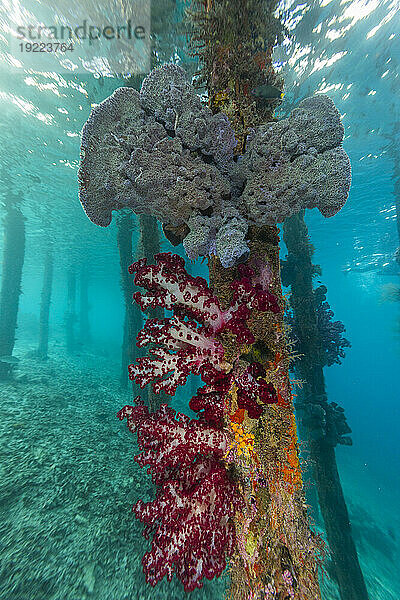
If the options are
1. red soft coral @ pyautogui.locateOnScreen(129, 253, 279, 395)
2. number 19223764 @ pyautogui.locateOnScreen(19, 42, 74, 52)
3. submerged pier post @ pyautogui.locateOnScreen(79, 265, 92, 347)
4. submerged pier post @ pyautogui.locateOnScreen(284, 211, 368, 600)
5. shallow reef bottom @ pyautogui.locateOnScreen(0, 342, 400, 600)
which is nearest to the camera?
red soft coral @ pyautogui.locateOnScreen(129, 253, 279, 395)

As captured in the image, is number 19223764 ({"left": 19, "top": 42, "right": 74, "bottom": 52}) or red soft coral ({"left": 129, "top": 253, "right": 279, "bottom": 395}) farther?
number 19223764 ({"left": 19, "top": 42, "right": 74, "bottom": 52})

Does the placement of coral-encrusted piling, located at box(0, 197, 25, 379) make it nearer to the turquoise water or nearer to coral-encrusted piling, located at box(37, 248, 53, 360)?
the turquoise water

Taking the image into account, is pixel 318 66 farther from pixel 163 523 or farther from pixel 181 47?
pixel 163 523

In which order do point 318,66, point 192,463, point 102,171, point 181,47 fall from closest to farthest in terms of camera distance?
point 192,463
point 102,171
point 181,47
point 318,66

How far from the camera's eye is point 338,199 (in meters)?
2.32

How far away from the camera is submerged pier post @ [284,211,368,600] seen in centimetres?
582

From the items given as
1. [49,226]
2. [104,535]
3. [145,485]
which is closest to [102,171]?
[104,535]

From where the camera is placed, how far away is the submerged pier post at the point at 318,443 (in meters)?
5.82

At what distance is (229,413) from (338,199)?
6.95ft

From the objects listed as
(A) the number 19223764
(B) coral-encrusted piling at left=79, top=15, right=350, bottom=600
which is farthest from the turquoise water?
(B) coral-encrusted piling at left=79, top=15, right=350, bottom=600

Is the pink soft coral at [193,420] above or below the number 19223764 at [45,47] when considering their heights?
below

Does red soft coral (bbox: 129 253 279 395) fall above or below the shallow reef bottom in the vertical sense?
above

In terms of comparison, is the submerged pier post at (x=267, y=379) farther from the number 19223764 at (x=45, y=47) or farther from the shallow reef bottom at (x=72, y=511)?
the number 19223764 at (x=45, y=47)

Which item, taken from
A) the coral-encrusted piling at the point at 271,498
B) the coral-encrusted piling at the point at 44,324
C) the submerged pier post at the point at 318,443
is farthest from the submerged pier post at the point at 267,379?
the coral-encrusted piling at the point at 44,324
